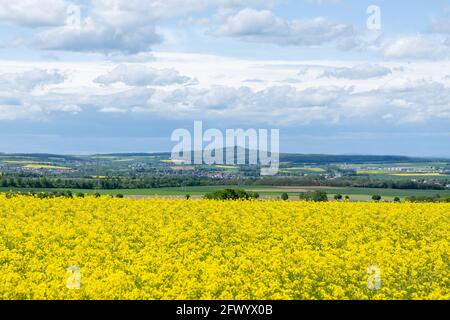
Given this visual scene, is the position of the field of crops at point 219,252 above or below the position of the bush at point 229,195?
below

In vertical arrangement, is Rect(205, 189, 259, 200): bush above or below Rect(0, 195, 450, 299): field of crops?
above

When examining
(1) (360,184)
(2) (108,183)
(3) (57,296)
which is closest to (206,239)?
(3) (57,296)

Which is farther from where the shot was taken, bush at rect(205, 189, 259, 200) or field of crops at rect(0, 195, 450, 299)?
bush at rect(205, 189, 259, 200)

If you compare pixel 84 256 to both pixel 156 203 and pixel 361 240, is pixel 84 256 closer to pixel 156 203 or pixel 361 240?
pixel 361 240

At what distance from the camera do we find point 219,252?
1886 cm

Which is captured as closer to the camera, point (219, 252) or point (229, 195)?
point (219, 252)

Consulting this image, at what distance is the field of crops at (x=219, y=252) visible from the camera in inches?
586

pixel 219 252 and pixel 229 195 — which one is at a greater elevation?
pixel 229 195

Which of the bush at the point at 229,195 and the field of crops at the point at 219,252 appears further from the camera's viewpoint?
Result: the bush at the point at 229,195

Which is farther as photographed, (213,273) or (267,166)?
(267,166)

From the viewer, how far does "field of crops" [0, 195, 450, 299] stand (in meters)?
14.9
